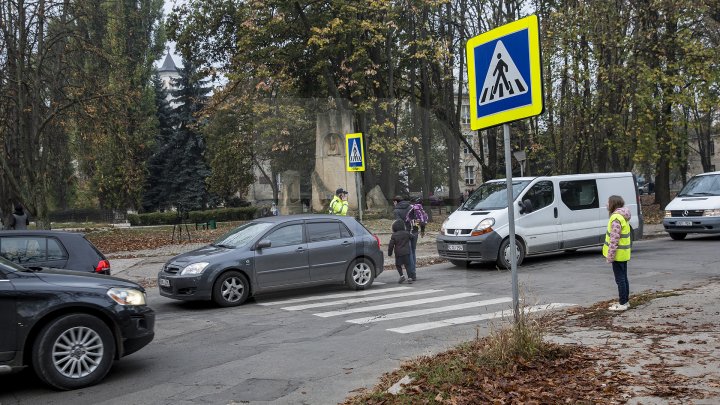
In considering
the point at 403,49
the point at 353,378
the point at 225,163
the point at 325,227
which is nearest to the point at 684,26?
the point at 403,49

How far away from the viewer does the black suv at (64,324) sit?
5871 mm

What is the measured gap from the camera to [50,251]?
9.05m

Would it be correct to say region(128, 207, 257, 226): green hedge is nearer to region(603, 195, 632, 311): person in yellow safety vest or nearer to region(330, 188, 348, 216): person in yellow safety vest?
region(330, 188, 348, 216): person in yellow safety vest

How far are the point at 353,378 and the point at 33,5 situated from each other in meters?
22.0

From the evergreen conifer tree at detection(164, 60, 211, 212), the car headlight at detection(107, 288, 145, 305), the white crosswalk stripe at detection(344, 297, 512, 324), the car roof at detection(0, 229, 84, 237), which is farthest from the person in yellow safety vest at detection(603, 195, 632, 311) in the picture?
the evergreen conifer tree at detection(164, 60, 211, 212)

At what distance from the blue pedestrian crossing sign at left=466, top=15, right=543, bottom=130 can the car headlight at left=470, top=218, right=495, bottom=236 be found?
8174 mm

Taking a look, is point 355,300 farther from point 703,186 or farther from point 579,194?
point 703,186

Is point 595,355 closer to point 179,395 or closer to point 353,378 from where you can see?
point 353,378

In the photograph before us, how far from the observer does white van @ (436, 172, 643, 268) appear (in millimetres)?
13977

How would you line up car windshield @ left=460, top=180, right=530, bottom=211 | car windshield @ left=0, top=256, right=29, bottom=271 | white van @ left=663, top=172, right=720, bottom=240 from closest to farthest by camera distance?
1. car windshield @ left=0, top=256, right=29, bottom=271
2. car windshield @ left=460, top=180, right=530, bottom=211
3. white van @ left=663, top=172, right=720, bottom=240

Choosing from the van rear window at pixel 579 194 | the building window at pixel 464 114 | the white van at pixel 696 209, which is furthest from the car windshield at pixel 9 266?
the building window at pixel 464 114

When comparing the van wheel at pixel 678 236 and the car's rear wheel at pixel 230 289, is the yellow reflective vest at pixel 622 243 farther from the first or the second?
the van wheel at pixel 678 236

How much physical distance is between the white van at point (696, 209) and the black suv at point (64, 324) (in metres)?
16.5

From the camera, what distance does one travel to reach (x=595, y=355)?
5.86 metres
